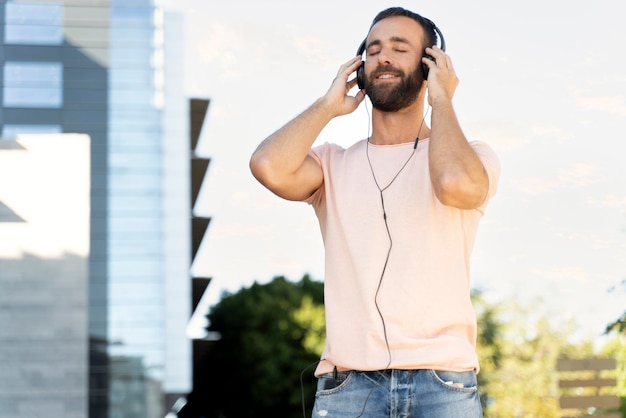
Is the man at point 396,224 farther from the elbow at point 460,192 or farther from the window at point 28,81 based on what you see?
the window at point 28,81

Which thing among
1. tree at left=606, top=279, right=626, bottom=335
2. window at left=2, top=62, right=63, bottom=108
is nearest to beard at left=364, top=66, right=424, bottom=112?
tree at left=606, top=279, right=626, bottom=335

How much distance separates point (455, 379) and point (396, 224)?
35cm

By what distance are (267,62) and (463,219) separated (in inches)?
1156

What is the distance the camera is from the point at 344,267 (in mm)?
2371

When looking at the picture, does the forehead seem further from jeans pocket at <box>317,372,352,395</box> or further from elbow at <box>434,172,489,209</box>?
jeans pocket at <box>317,372,352,395</box>

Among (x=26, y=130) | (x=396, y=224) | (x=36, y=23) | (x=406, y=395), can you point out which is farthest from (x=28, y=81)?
(x=406, y=395)

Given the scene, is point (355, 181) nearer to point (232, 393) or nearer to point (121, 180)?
point (121, 180)

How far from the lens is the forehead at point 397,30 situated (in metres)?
2.53

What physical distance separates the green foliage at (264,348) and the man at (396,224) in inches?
1141

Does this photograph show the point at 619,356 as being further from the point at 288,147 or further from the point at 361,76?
the point at 288,147

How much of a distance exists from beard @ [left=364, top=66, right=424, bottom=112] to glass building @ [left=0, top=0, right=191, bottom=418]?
17304 mm

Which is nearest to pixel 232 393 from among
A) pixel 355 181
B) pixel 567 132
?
pixel 567 132

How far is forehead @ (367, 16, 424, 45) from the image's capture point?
2.53m

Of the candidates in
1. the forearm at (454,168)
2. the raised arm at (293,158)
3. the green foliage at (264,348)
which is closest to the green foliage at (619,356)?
the green foliage at (264,348)
